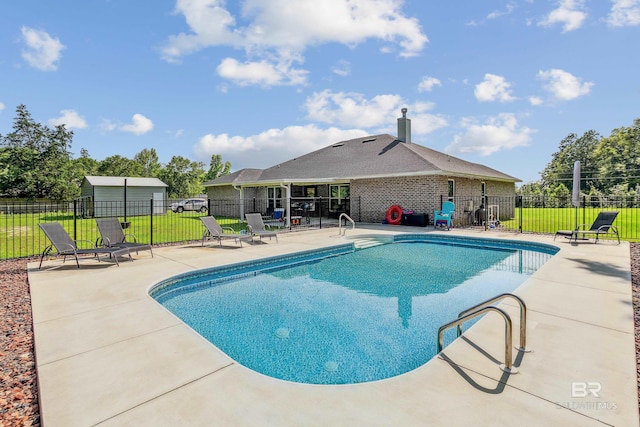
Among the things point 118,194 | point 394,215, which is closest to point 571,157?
point 394,215

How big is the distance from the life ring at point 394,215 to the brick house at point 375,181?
0.53 meters

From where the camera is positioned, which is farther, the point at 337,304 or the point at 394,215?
the point at 394,215

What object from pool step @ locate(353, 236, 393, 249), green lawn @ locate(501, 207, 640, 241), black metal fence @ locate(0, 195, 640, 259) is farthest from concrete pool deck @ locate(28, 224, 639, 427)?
green lawn @ locate(501, 207, 640, 241)

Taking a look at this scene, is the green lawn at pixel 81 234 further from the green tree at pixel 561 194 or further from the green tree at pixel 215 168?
the green tree at pixel 215 168

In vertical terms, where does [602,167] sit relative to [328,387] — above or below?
above

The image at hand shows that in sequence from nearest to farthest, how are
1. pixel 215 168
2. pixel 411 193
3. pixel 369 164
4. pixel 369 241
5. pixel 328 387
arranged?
pixel 328 387 → pixel 369 241 → pixel 411 193 → pixel 369 164 → pixel 215 168

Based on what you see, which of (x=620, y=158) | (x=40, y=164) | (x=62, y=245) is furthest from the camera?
(x=620, y=158)

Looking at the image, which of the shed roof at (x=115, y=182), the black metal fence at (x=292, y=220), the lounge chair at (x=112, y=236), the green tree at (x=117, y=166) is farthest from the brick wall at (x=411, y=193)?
the green tree at (x=117, y=166)

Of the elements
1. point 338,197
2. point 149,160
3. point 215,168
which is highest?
point 149,160

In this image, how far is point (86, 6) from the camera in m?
11.9

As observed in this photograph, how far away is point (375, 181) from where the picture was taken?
19.2 meters

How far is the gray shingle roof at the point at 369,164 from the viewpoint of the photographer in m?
17.5

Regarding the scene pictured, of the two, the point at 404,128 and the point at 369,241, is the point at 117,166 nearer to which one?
the point at 404,128

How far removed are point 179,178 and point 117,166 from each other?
9192mm
